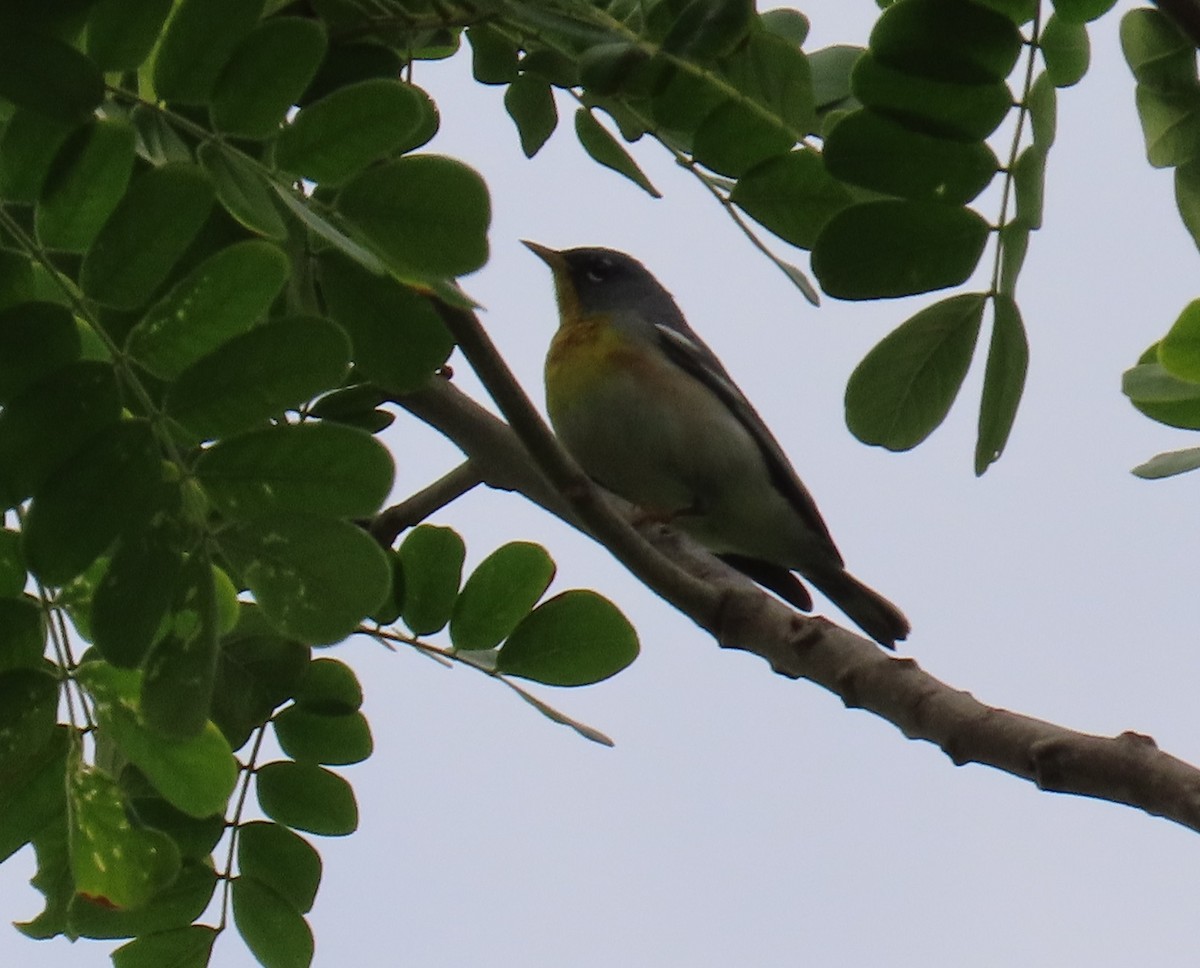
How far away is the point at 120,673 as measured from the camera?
1.93 m

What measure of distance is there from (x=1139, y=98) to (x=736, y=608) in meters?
0.89

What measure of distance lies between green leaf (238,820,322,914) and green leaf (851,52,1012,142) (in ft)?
4.30

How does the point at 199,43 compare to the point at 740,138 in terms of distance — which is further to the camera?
the point at 740,138

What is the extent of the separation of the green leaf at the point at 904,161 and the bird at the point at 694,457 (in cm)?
266

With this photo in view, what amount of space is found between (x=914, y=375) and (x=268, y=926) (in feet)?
3.95

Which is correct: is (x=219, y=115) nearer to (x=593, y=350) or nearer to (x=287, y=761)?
(x=287, y=761)

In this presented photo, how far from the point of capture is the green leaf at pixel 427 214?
1627 mm

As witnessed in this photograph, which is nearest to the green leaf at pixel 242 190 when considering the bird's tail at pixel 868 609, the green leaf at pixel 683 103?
the green leaf at pixel 683 103

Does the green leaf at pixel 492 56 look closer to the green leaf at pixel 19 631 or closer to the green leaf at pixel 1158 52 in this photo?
the green leaf at pixel 1158 52

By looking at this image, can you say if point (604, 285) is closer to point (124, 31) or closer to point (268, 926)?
point (268, 926)

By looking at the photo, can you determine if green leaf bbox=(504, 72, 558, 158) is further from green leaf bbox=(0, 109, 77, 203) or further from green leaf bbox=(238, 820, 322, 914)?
green leaf bbox=(238, 820, 322, 914)

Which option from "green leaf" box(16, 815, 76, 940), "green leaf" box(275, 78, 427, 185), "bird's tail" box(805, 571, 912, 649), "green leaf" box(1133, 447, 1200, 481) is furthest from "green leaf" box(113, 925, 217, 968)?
"bird's tail" box(805, 571, 912, 649)

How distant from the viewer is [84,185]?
1.67 m

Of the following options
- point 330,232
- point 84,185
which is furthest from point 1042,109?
point 84,185
